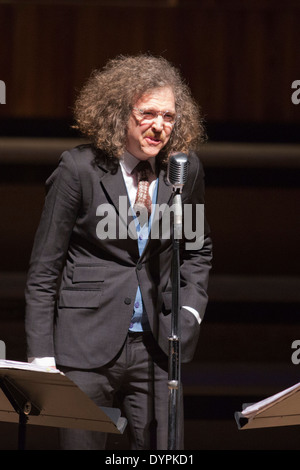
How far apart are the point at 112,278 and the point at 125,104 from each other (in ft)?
1.70

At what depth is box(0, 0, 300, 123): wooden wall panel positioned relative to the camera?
3766 mm

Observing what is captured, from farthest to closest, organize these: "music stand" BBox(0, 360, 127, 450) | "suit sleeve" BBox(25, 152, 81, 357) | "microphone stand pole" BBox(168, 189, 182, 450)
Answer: "suit sleeve" BBox(25, 152, 81, 357) < "microphone stand pole" BBox(168, 189, 182, 450) < "music stand" BBox(0, 360, 127, 450)

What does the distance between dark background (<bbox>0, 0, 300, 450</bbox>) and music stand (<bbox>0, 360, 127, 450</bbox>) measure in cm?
184

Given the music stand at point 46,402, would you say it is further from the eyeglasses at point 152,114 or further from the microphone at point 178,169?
the eyeglasses at point 152,114

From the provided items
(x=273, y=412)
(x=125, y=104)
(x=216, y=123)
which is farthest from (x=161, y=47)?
(x=273, y=412)

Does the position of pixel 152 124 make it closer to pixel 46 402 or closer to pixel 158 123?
pixel 158 123

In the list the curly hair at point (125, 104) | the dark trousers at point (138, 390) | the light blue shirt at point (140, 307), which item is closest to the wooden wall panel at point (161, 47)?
the curly hair at point (125, 104)

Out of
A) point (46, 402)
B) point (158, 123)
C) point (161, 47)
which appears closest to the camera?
point (46, 402)

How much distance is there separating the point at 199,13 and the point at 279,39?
1.41 feet

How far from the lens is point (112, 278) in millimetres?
2135

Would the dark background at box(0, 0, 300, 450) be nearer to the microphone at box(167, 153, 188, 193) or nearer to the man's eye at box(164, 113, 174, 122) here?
the man's eye at box(164, 113, 174, 122)

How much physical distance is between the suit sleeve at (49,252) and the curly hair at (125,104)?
158mm

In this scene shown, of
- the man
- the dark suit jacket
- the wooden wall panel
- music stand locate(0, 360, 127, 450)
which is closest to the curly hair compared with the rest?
the man
